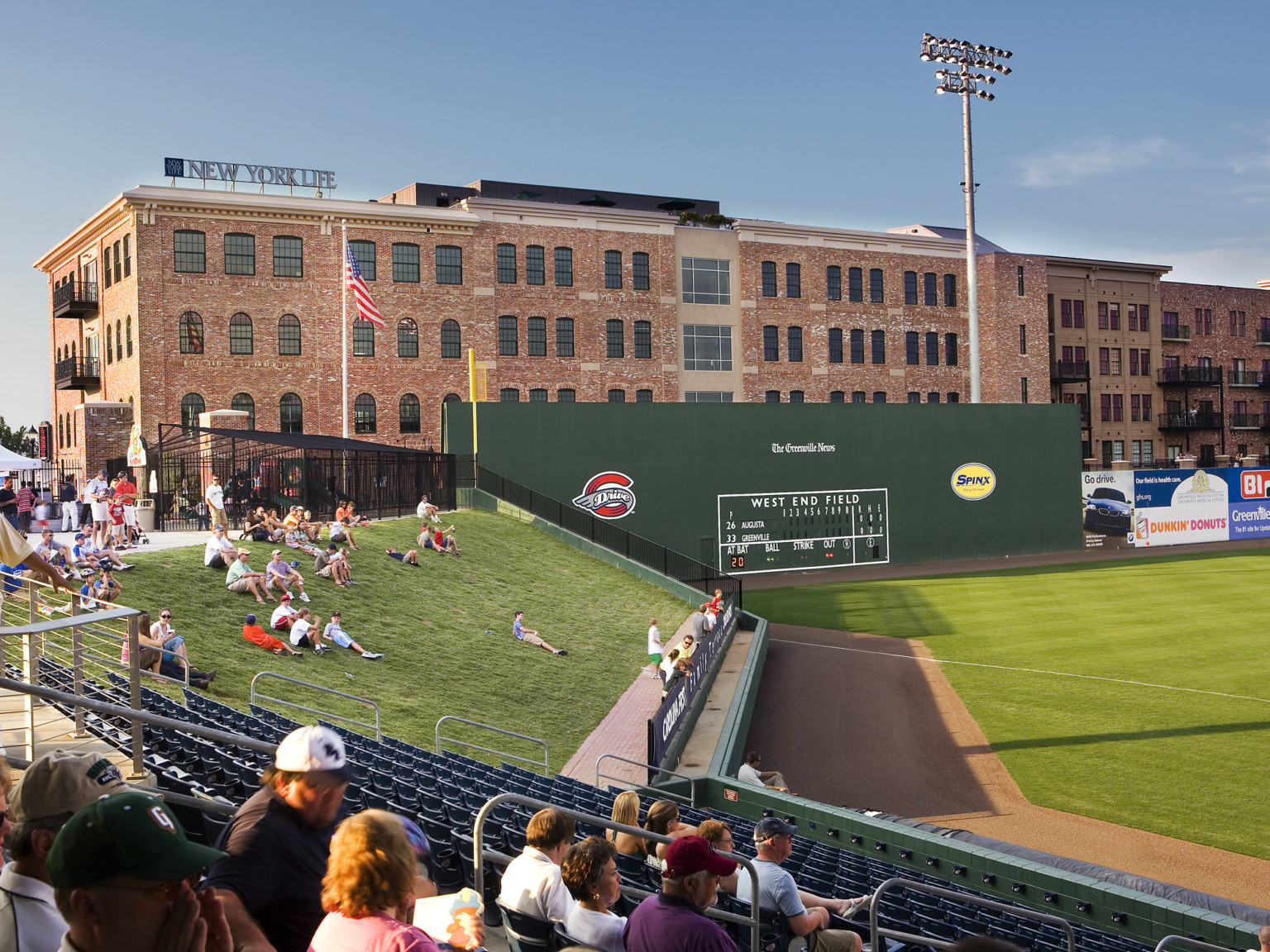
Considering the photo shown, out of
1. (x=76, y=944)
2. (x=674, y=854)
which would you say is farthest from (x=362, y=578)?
(x=76, y=944)

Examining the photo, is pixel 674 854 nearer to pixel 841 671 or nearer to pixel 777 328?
pixel 841 671

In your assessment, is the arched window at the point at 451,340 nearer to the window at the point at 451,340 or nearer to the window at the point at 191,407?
the window at the point at 451,340

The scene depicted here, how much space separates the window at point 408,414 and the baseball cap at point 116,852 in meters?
49.5

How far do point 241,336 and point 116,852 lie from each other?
1912 inches

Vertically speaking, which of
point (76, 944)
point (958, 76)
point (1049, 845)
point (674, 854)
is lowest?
point (1049, 845)

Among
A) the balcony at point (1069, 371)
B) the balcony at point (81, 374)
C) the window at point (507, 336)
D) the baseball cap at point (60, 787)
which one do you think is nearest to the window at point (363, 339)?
the window at point (507, 336)

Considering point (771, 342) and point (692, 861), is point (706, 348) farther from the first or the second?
point (692, 861)

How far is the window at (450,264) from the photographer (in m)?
52.6

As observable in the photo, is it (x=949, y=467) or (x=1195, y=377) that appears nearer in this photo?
(x=949, y=467)

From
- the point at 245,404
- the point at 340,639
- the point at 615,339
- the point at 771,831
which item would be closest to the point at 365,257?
the point at 245,404

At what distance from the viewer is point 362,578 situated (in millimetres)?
26344

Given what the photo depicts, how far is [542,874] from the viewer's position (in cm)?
598

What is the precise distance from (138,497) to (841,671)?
66.0 feet

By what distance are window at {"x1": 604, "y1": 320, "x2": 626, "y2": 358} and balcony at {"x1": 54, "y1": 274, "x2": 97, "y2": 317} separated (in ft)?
78.3
